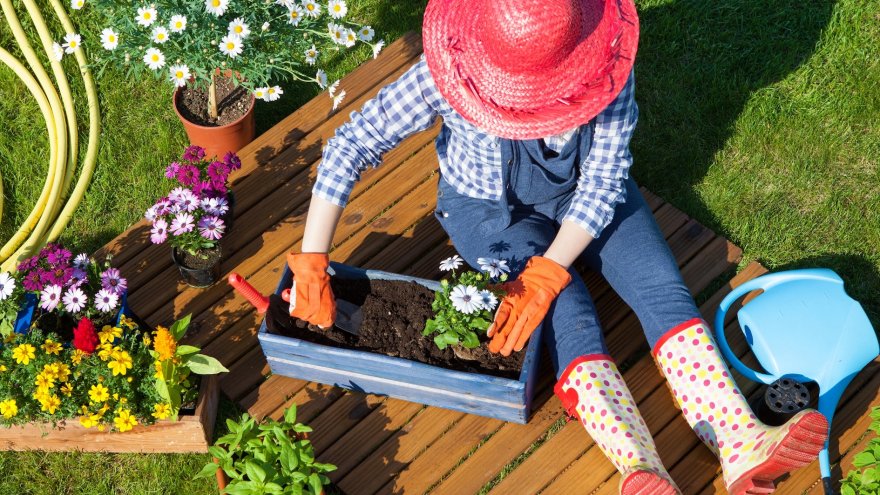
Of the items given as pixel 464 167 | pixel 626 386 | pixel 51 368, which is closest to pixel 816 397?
pixel 626 386

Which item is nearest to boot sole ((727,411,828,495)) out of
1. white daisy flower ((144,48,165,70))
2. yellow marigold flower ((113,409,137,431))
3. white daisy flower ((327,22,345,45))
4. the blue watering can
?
the blue watering can

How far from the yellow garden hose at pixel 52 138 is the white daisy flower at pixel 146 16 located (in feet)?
2.04

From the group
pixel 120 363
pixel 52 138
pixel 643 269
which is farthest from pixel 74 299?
pixel 643 269

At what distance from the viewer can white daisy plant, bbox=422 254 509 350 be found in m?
3.14

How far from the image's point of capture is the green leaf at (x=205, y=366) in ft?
11.1

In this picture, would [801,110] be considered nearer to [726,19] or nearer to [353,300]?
[726,19]

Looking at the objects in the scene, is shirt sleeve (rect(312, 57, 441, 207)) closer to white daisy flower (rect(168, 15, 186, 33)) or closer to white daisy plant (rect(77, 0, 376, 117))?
white daisy plant (rect(77, 0, 376, 117))

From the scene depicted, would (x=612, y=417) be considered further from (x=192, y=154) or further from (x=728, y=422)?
(x=192, y=154)

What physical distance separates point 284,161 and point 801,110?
2.43 metres

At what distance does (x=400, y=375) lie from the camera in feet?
11.0

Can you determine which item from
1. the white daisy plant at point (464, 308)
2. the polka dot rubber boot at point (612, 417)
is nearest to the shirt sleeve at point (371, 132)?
the white daisy plant at point (464, 308)

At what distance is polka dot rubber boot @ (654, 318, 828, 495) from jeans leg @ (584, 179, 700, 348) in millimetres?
74

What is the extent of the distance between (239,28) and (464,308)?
1458 millimetres

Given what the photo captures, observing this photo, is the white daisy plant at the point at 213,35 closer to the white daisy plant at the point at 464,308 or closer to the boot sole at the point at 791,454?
the white daisy plant at the point at 464,308
